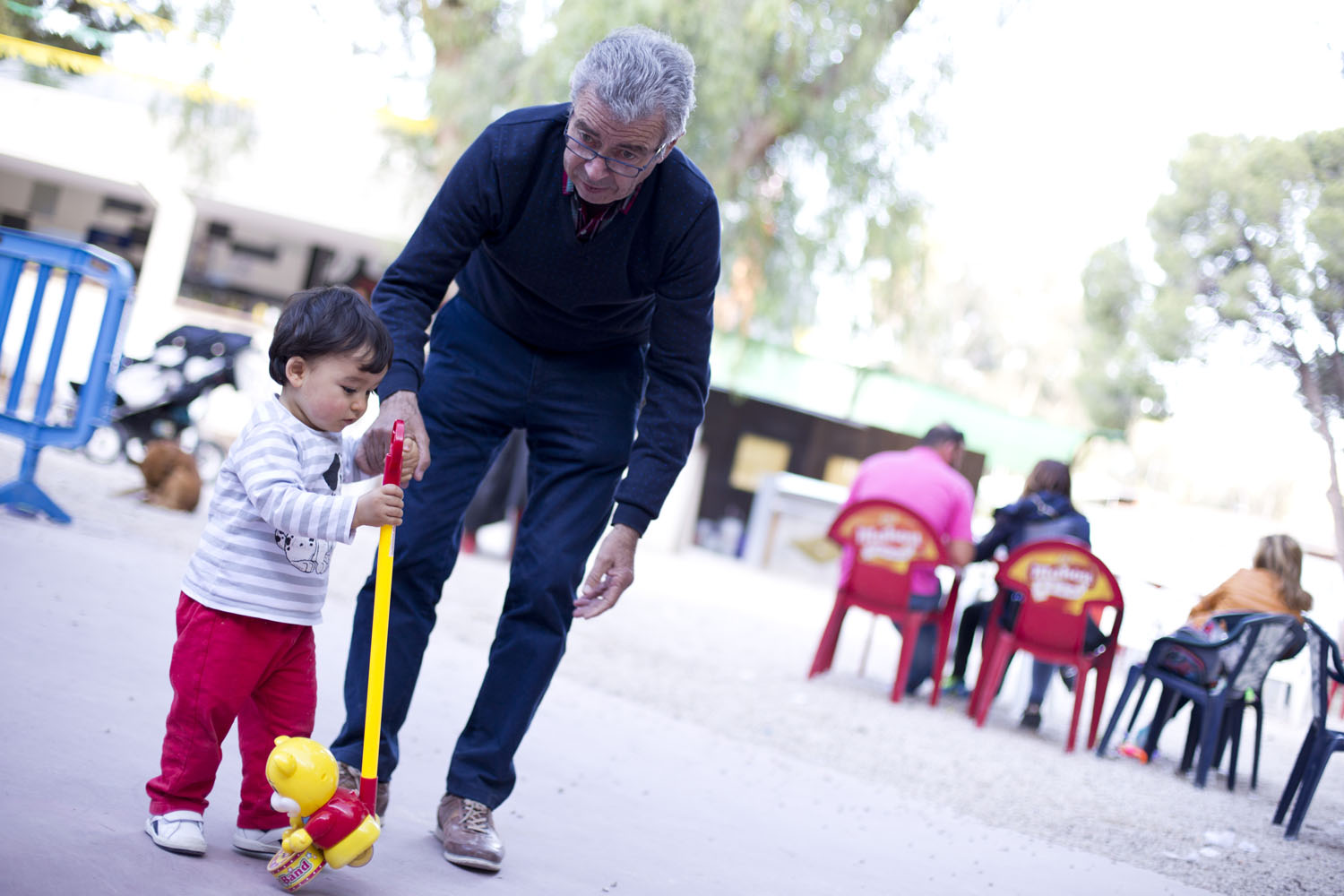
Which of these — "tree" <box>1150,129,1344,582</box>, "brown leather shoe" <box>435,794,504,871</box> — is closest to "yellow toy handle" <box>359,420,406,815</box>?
"brown leather shoe" <box>435,794,504,871</box>

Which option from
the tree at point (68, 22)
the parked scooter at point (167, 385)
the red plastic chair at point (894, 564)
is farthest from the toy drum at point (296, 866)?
the parked scooter at point (167, 385)

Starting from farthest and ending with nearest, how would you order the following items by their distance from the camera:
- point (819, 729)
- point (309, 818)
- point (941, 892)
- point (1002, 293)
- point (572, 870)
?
1. point (1002, 293)
2. point (819, 729)
3. point (941, 892)
4. point (572, 870)
5. point (309, 818)

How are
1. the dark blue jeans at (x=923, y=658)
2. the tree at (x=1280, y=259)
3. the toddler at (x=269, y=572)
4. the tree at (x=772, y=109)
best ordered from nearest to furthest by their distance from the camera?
the toddler at (x=269, y=572)
the tree at (x=1280, y=259)
the dark blue jeans at (x=923, y=658)
the tree at (x=772, y=109)

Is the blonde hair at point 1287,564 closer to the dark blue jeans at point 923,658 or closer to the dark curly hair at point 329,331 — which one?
the dark blue jeans at point 923,658

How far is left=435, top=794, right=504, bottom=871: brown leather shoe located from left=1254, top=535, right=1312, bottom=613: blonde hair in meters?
3.63

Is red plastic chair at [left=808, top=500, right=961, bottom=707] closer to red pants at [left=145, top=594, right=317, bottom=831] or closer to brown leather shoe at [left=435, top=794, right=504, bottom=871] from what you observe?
brown leather shoe at [left=435, top=794, right=504, bottom=871]

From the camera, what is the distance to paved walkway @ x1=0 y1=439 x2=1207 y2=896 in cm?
210

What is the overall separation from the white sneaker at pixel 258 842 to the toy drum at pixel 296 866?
0.16 m

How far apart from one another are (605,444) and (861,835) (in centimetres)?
147

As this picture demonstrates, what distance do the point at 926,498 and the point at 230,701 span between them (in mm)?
4687

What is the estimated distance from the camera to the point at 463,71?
11.1 m

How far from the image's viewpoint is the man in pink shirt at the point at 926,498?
618 cm

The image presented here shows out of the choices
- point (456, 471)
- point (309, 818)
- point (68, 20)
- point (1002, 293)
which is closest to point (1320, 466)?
point (456, 471)

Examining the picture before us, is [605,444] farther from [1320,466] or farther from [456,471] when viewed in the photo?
[1320,466]
